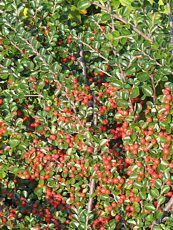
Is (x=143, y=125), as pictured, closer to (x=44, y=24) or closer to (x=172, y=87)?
(x=172, y=87)

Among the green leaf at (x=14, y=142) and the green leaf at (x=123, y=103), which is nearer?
the green leaf at (x=123, y=103)

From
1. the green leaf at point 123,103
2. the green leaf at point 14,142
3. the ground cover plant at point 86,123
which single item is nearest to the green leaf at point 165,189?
the ground cover plant at point 86,123

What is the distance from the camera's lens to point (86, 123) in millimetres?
2990

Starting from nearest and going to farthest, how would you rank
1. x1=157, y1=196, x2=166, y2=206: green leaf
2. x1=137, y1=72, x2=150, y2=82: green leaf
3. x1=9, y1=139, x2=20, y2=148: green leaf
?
x1=157, y1=196, x2=166, y2=206: green leaf, x1=137, y1=72, x2=150, y2=82: green leaf, x1=9, y1=139, x2=20, y2=148: green leaf

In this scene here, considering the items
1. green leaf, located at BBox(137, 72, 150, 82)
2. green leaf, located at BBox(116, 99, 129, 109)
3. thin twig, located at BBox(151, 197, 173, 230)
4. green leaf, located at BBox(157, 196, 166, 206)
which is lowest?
thin twig, located at BBox(151, 197, 173, 230)

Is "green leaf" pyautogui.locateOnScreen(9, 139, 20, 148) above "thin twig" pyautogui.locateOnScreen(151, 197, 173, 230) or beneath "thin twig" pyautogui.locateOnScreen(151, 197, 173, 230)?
above

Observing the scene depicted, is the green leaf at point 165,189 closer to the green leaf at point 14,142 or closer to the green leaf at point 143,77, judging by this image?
the green leaf at point 143,77

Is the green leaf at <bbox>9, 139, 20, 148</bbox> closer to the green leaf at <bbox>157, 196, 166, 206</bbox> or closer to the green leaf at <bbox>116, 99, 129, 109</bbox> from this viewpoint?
the green leaf at <bbox>116, 99, 129, 109</bbox>

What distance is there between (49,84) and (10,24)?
46cm

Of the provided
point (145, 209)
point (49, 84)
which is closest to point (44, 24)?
→ point (49, 84)

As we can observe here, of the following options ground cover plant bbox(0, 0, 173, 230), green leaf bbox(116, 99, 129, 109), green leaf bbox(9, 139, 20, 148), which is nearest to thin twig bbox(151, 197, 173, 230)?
ground cover plant bbox(0, 0, 173, 230)

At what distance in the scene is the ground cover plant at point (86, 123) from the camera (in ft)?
9.04

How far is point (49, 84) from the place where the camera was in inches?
129

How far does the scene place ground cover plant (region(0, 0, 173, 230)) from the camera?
2754 millimetres
